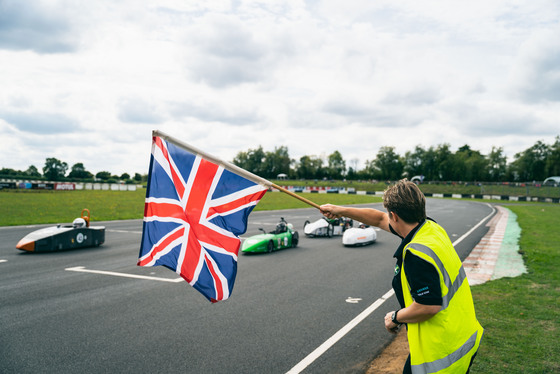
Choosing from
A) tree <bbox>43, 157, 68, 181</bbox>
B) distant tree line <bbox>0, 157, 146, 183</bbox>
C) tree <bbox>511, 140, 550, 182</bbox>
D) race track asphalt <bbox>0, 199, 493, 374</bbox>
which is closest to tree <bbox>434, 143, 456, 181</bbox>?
tree <bbox>511, 140, 550, 182</bbox>

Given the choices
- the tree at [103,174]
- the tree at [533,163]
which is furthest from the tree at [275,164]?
the tree at [533,163]

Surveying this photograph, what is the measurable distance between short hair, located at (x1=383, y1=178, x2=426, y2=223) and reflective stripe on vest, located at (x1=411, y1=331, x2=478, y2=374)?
835 millimetres

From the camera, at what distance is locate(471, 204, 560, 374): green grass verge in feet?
16.0

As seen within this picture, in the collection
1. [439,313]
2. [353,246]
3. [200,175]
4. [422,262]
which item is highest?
[200,175]

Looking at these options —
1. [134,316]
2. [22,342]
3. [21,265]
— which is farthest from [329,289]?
[21,265]

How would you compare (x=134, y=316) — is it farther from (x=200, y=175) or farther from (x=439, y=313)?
(x=439, y=313)

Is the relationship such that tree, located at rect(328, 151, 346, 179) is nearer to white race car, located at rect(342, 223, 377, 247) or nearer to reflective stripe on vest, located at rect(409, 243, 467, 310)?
white race car, located at rect(342, 223, 377, 247)

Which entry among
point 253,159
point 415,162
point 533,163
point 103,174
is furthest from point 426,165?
point 103,174

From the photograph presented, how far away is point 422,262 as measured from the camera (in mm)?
2414

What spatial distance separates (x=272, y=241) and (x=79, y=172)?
Result: 124 metres

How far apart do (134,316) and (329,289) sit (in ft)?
12.8

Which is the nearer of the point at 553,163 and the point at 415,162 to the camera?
the point at 553,163

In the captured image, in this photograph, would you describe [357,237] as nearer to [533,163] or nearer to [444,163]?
[533,163]

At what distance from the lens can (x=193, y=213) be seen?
431 centimetres
